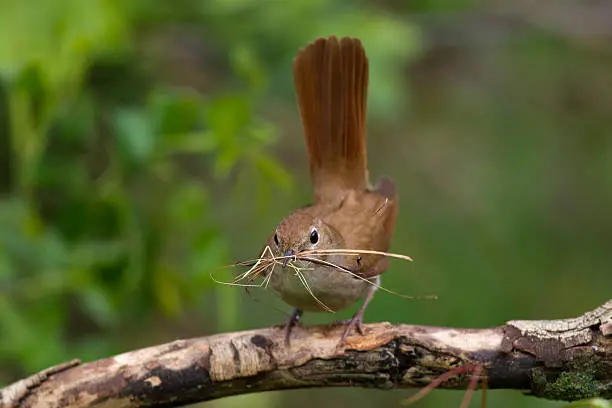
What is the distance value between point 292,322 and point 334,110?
103cm

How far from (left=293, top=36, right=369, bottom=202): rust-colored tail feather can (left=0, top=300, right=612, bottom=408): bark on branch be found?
1043 millimetres

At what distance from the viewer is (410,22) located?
245 inches

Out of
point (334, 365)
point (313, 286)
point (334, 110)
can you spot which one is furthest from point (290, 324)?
point (334, 110)

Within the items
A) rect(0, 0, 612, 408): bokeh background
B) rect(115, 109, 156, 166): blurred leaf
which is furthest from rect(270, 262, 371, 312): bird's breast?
rect(115, 109, 156, 166): blurred leaf

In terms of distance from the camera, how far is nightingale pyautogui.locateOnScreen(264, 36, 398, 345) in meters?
3.57

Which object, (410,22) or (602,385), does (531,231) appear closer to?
(410,22)

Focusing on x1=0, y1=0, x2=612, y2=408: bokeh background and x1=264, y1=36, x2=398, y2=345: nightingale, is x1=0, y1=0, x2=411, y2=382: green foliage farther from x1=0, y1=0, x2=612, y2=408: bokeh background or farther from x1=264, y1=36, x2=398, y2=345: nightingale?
x1=264, y1=36, x2=398, y2=345: nightingale

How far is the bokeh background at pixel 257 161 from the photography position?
4238 mm

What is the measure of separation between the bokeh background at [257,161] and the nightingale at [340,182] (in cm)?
23

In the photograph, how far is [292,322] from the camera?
3.51 metres

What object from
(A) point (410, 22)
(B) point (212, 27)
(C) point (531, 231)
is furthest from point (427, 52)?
(B) point (212, 27)

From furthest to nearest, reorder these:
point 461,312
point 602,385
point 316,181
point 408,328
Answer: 1. point 461,312
2. point 316,181
3. point 408,328
4. point 602,385

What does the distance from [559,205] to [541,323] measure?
12.9ft

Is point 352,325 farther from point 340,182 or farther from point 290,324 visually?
point 340,182
